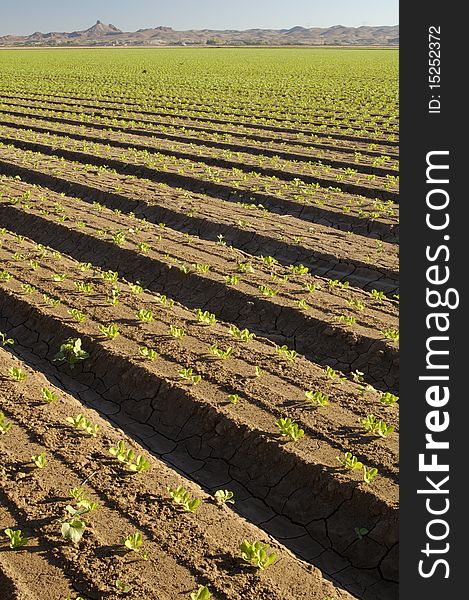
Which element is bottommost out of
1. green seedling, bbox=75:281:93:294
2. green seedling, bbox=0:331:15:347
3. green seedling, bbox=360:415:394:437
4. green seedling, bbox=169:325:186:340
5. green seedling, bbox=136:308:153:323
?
green seedling, bbox=360:415:394:437

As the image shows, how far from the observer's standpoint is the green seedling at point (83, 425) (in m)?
5.57

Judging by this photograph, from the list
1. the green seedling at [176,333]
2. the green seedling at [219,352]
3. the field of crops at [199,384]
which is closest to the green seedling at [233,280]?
the field of crops at [199,384]

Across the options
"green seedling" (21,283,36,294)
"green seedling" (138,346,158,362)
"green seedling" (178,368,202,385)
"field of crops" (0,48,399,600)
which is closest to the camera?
"field of crops" (0,48,399,600)

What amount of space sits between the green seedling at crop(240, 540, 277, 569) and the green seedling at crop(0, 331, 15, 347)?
412cm

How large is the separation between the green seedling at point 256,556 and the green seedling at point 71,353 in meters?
3.33

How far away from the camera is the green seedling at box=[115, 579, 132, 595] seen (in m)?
3.99

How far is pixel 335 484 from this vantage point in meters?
5.01

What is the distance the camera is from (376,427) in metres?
5.55

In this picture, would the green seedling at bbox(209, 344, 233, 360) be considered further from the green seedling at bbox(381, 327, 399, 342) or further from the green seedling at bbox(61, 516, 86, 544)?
the green seedling at bbox(61, 516, 86, 544)

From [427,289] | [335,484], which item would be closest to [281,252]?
[335,484]

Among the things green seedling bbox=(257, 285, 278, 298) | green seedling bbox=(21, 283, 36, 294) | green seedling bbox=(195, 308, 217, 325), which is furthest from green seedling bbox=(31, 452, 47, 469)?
green seedling bbox=(257, 285, 278, 298)

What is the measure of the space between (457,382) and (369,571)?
1710 millimetres

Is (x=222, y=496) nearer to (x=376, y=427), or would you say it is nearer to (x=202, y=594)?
(x=202, y=594)

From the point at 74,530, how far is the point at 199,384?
2222 mm
